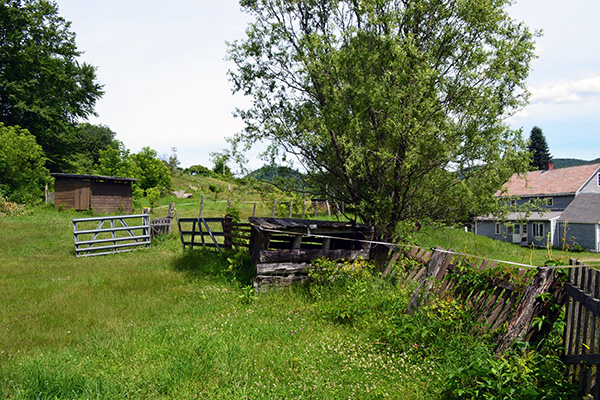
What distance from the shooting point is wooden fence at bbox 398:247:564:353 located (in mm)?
4336

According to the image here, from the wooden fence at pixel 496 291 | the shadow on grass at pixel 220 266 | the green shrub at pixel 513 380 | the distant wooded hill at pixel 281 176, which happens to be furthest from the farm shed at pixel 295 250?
the green shrub at pixel 513 380

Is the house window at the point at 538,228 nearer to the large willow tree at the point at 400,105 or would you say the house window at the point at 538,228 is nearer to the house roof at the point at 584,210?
the house roof at the point at 584,210

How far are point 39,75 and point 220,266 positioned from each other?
147 feet

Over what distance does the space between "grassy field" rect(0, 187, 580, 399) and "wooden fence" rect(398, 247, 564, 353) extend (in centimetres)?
25

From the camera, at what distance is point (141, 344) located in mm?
5406

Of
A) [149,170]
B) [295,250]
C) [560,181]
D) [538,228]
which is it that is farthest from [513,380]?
[149,170]

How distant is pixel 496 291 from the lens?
499 cm

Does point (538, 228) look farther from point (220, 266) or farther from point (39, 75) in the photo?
point (39, 75)

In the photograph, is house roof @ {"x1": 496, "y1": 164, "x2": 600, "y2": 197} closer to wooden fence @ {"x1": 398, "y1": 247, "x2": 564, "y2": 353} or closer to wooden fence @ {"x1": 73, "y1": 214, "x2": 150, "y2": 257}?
wooden fence @ {"x1": 73, "y1": 214, "x2": 150, "y2": 257}

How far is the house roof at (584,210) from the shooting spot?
1271 inches

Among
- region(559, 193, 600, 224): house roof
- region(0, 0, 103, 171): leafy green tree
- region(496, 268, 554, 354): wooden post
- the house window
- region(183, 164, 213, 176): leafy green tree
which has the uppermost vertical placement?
region(0, 0, 103, 171): leafy green tree

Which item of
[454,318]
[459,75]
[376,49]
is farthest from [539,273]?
[376,49]

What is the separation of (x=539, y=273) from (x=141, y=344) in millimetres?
5352

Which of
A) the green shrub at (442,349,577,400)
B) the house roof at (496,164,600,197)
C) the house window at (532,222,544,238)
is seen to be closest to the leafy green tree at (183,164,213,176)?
the house roof at (496,164,600,197)
